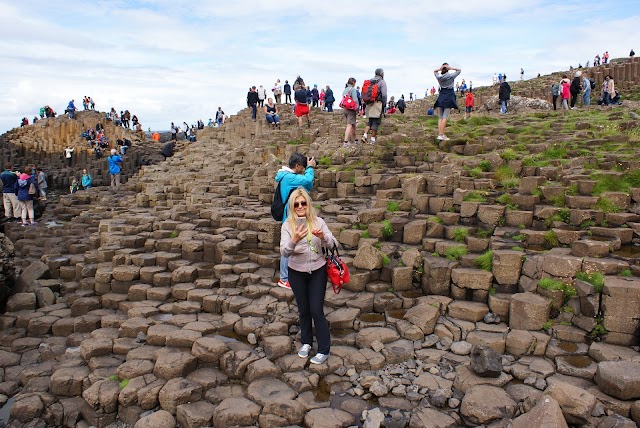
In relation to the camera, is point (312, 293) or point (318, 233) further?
point (312, 293)

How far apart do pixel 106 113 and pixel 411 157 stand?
137 feet

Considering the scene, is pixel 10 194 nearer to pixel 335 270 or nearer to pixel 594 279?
pixel 335 270

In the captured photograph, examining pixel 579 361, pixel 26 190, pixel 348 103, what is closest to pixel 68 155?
pixel 26 190

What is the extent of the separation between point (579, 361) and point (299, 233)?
13.4 ft

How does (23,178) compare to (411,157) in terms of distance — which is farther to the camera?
(23,178)

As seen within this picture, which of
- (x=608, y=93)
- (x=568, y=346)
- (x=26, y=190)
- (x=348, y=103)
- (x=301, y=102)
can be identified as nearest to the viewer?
(x=568, y=346)

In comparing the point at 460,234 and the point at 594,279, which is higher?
the point at 460,234

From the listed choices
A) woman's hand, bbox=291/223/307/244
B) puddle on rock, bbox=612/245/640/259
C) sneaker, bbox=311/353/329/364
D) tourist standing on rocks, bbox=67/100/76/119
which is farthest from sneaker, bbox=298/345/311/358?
tourist standing on rocks, bbox=67/100/76/119

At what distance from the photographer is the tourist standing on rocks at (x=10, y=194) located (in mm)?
16280

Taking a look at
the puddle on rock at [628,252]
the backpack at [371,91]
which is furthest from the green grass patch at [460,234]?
the backpack at [371,91]

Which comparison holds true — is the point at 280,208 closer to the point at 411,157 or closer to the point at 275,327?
the point at 275,327

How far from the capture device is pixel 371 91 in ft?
42.0

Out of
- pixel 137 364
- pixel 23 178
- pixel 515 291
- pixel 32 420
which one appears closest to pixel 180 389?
pixel 137 364

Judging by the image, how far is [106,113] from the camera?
44844 millimetres
